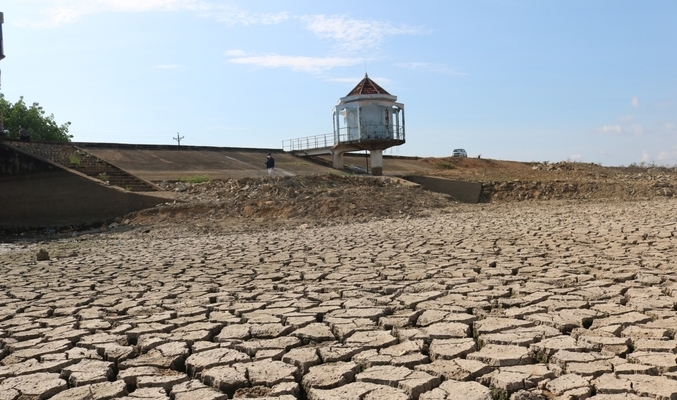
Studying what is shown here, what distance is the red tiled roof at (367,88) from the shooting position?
2498cm

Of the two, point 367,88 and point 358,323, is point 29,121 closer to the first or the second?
point 367,88

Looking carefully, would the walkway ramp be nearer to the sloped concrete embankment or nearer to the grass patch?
the grass patch

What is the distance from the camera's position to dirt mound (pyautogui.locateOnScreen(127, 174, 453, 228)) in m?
15.3

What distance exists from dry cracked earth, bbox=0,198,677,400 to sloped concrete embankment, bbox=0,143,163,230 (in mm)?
8424

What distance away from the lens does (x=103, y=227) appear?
16.0m

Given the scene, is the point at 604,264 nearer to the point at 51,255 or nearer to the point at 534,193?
the point at 51,255

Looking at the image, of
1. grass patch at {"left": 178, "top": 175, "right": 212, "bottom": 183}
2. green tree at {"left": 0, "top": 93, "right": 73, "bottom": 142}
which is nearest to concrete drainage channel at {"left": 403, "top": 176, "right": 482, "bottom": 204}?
grass patch at {"left": 178, "top": 175, "right": 212, "bottom": 183}

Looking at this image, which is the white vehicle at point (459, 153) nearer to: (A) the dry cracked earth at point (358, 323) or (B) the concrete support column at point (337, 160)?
(B) the concrete support column at point (337, 160)

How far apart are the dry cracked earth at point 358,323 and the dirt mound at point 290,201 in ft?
20.6

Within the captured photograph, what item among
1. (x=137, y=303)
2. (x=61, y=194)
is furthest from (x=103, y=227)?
(x=137, y=303)

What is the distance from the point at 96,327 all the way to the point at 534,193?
19.0m

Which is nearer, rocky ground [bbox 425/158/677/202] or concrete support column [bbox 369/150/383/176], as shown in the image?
rocky ground [bbox 425/158/677/202]

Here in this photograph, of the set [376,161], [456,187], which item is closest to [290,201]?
[456,187]

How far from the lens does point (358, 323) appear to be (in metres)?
4.43
